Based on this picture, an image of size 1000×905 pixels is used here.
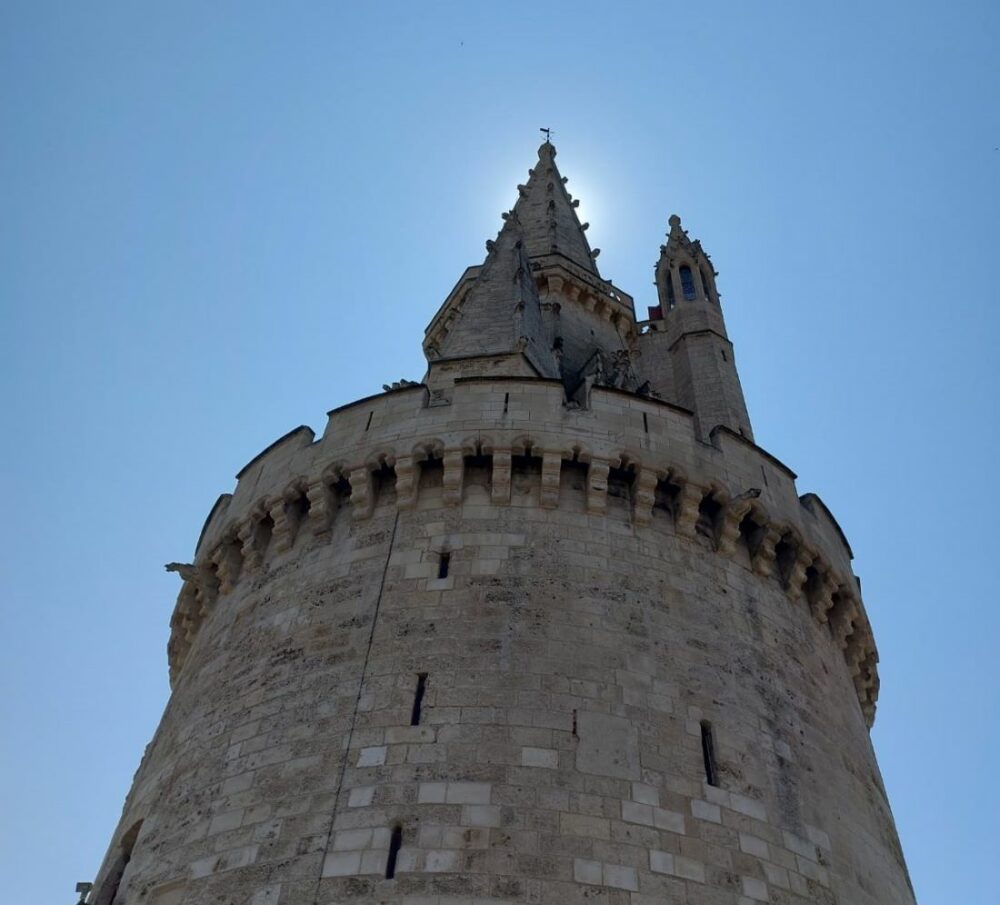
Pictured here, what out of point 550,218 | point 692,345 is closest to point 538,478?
point 692,345

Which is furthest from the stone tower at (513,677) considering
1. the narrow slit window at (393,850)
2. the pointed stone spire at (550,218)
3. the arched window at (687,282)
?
the pointed stone spire at (550,218)

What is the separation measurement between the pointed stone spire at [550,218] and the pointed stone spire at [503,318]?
541cm

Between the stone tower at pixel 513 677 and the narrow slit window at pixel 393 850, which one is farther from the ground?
the stone tower at pixel 513 677

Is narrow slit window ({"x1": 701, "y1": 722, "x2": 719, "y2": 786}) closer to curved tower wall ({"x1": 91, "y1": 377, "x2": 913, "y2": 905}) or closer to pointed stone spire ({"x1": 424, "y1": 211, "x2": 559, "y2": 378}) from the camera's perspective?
curved tower wall ({"x1": 91, "y1": 377, "x2": 913, "y2": 905})

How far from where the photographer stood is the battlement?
11281 mm

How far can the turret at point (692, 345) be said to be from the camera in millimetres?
19141

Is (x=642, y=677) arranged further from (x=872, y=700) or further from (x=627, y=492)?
(x=872, y=700)

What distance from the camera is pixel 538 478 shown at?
1130 centimetres

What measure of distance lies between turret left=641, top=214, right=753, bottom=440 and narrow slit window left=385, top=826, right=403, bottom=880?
10.8 metres

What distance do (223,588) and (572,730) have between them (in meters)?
5.77

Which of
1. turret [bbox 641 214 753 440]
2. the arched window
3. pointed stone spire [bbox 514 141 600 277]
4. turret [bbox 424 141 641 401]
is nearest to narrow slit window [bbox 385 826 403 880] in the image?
turret [bbox 424 141 641 401]

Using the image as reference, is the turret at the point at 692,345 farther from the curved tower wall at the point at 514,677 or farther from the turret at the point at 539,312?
the curved tower wall at the point at 514,677

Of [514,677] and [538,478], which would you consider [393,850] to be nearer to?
[514,677]

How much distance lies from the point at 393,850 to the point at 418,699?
4.99 ft
